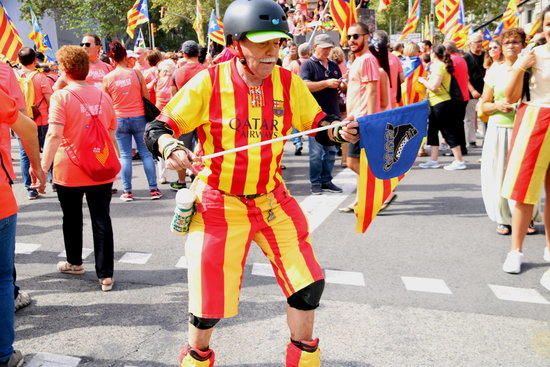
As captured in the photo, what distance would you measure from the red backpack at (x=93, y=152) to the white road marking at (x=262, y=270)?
142 centimetres

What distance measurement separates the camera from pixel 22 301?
13.9ft

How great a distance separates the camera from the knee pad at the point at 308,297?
107 inches

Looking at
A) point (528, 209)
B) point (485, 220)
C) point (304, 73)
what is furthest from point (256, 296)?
point (304, 73)

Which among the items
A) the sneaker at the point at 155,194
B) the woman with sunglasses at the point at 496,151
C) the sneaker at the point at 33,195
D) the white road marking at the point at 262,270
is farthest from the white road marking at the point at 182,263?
the sneaker at the point at 33,195

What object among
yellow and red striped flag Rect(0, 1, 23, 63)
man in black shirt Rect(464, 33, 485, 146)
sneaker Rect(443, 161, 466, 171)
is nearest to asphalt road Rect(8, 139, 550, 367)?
sneaker Rect(443, 161, 466, 171)

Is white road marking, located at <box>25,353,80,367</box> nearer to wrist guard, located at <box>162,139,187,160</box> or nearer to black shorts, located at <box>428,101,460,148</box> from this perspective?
wrist guard, located at <box>162,139,187,160</box>

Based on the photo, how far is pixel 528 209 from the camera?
4691mm

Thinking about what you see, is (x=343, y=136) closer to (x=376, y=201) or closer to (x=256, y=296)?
(x=376, y=201)

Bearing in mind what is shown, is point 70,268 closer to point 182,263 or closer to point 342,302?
point 182,263

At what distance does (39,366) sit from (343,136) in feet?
7.31

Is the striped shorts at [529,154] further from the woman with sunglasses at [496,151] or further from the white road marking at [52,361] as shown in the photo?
the white road marking at [52,361]

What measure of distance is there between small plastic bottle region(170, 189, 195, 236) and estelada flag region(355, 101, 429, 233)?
0.92m

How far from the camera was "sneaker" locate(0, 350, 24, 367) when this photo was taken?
3190 mm

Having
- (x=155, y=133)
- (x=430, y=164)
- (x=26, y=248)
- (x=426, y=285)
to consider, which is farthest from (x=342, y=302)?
(x=430, y=164)
